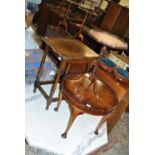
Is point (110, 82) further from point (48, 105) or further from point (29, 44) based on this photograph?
point (29, 44)

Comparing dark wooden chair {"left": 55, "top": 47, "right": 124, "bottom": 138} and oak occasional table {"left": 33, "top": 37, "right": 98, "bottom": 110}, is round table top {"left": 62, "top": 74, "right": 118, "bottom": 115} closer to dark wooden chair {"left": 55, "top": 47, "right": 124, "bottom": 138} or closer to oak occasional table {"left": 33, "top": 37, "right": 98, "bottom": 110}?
dark wooden chair {"left": 55, "top": 47, "right": 124, "bottom": 138}

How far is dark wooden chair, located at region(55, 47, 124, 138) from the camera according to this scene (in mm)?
1444

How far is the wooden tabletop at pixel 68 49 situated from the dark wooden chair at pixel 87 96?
0.47 feet

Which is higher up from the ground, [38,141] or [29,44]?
[29,44]

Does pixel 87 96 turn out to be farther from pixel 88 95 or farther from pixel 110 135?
pixel 110 135

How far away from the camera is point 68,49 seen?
160 cm

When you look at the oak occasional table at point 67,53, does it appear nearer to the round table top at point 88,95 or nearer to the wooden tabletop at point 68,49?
the wooden tabletop at point 68,49

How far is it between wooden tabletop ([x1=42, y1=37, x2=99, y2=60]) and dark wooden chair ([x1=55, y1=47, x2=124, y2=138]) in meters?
0.14

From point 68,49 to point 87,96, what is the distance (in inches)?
16.4

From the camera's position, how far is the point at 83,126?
1885mm

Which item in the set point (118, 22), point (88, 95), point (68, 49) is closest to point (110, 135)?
point (88, 95)

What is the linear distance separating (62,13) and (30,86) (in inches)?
77.8
